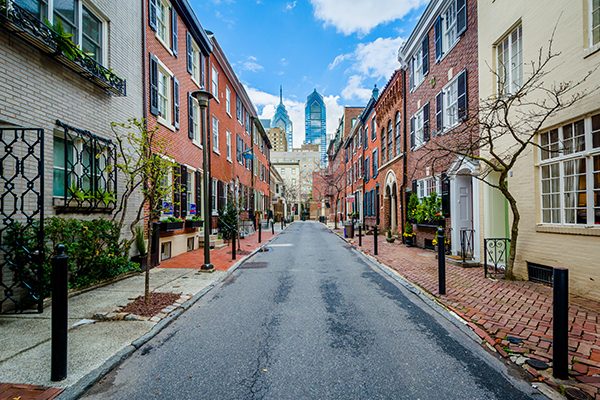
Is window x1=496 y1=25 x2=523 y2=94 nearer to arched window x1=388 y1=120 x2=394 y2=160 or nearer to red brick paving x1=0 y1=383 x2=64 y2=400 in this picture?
arched window x1=388 y1=120 x2=394 y2=160

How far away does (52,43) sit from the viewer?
5.45 m

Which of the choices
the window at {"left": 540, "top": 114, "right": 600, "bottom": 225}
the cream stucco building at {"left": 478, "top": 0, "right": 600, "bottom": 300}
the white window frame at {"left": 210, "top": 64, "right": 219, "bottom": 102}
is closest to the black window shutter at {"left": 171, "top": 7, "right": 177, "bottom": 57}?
the white window frame at {"left": 210, "top": 64, "right": 219, "bottom": 102}

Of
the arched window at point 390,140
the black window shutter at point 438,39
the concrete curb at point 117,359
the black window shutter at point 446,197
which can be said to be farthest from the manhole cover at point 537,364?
the arched window at point 390,140

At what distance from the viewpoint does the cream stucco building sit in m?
5.34

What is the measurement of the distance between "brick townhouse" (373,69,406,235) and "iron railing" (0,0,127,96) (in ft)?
42.6

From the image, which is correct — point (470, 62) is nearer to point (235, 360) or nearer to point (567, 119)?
point (567, 119)

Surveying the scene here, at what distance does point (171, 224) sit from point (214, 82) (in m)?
9.25

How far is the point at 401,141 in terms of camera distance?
1572 cm

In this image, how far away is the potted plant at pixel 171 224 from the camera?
30.9 feet

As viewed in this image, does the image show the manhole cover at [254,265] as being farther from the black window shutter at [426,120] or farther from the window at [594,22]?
the window at [594,22]

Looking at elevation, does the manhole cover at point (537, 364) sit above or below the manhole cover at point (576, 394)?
below

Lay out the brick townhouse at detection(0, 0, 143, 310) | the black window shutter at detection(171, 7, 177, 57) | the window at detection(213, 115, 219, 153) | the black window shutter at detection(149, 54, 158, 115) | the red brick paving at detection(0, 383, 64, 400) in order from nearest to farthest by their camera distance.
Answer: the red brick paving at detection(0, 383, 64, 400)
the brick townhouse at detection(0, 0, 143, 310)
the black window shutter at detection(149, 54, 158, 115)
the black window shutter at detection(171, 7, 177, 57)
the window at detection(213, 115, 219, 153)

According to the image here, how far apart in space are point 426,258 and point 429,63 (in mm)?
8522

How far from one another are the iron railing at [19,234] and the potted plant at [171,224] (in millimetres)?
4335
